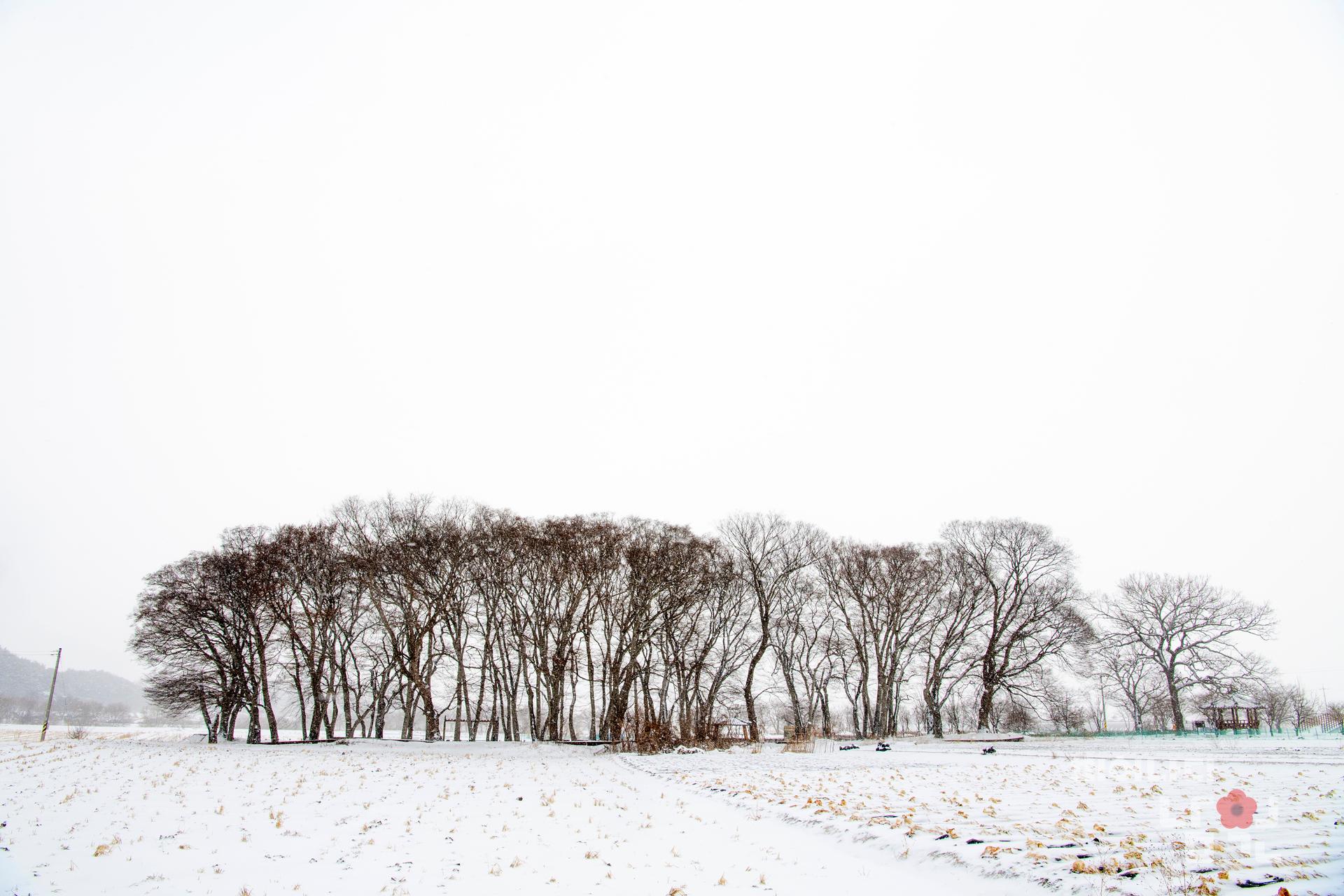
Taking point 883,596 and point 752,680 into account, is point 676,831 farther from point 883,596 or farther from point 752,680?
point 883,596

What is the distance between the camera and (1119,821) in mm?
8891

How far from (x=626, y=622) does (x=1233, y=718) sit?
38603 millimetres

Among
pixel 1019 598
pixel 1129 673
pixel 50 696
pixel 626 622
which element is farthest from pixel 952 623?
pixel 50 696

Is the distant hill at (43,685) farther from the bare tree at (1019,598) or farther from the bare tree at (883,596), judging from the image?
the bare tree at (1019,598)

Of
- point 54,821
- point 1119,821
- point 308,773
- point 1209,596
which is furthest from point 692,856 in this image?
point 1209,596

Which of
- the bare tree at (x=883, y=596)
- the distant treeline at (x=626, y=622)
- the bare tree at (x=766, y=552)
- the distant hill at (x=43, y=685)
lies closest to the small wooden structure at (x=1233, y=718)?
the distant treeline at (x=626, y=622)

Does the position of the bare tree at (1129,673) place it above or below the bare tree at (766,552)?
below

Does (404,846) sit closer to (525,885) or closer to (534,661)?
(525,885)

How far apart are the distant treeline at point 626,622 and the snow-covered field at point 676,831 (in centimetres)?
2026

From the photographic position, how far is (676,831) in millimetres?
10516

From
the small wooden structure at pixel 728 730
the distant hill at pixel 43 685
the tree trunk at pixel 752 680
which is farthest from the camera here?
the distant hill at pixel 43 685

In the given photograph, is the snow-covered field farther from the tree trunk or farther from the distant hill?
the distant hill

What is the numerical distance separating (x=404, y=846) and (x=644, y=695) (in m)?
34.5

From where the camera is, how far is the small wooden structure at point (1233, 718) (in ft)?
134
